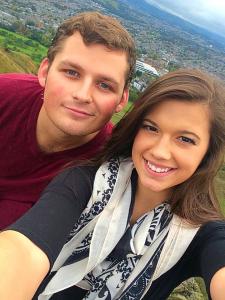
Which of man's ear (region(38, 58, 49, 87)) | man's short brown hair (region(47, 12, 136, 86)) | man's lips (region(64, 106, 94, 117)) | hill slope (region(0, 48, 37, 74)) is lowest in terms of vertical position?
hill slope (region(0, 48, 37, 74))

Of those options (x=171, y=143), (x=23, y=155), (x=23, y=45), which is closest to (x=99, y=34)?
(x=171, y=143)

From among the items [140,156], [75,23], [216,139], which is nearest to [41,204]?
[140,156]

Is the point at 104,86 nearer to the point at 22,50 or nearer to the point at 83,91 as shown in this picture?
the point at 83,91

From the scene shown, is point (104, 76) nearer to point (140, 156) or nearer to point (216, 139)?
point (140, 156)

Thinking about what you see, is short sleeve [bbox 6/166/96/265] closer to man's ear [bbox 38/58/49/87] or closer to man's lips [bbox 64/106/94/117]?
man's lips [bbox 64/106/94/117]

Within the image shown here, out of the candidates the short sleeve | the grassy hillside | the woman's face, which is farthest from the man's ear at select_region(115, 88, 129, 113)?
the grassy hillside

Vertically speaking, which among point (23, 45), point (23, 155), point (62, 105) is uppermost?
point (62, 105)

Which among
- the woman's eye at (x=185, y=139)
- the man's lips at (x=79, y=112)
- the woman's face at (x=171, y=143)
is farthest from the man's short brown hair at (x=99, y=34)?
the woman's eye at (x=185, y=139)
